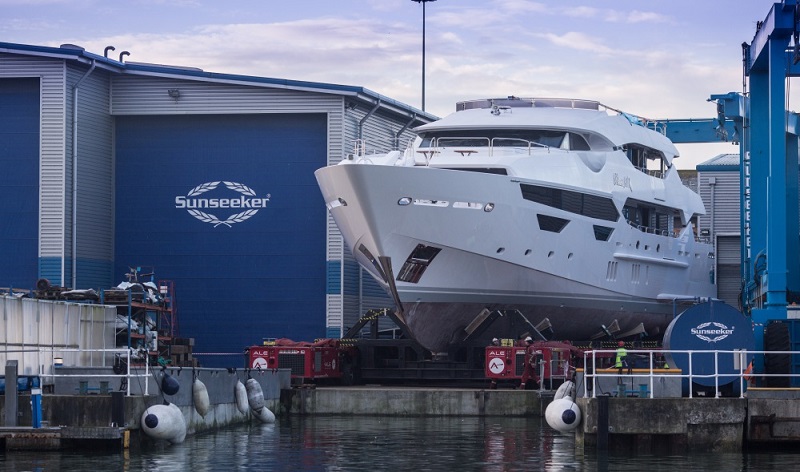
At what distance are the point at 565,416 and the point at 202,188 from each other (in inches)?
844

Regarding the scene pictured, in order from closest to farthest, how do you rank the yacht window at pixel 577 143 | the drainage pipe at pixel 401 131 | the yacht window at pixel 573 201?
the yacht window at pixel 573 201 → the yacht window at pixel 577 143 → the drainage pipe at pixel 401 131

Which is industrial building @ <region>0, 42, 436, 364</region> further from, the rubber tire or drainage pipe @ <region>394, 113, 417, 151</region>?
the rubber tire

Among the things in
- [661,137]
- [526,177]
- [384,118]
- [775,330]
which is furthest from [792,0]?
[384,118]

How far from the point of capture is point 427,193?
30078 mm

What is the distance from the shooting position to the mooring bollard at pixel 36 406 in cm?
1989

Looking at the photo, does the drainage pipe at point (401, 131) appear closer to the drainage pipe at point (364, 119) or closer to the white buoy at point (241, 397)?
the drainage pipe at point (364, 119)

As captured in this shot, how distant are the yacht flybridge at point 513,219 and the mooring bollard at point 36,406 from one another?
453 inches

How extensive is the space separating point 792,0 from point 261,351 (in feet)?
44.7

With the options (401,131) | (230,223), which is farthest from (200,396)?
(401,131)

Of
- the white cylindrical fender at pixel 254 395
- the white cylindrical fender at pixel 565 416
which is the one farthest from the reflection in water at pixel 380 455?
the white cylindrical fender at pixel 254 395

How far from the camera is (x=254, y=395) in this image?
26.3 meters

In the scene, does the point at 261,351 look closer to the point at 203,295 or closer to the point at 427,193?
the point at 427,193

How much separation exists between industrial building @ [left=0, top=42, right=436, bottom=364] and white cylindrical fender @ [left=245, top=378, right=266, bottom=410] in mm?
12637

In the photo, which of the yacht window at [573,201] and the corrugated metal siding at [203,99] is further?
the corrugated metal siding at [203,99]
